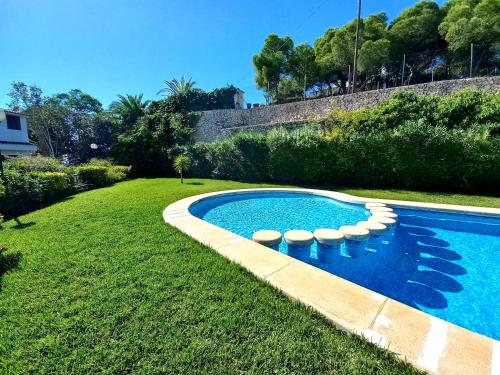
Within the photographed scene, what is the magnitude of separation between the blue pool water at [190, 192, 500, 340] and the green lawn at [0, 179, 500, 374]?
197 centimetres

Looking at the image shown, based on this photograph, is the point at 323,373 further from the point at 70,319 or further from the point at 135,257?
the point at 135,257

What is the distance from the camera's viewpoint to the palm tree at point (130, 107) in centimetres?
2220

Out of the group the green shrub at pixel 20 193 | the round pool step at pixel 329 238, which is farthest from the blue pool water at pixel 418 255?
the green shrub at pixel 20 193

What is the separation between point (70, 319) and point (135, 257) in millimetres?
1392

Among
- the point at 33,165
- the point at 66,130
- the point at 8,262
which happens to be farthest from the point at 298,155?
the point at 66,130

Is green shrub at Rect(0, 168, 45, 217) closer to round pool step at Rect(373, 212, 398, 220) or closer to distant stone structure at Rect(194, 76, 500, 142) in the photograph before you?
round pool step at Rect(373, 212, 398, 220)

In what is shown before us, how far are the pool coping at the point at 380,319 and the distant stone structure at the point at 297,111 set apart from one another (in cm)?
1435

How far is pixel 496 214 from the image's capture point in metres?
6.14

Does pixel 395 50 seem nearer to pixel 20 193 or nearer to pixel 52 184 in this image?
pixel 52 184

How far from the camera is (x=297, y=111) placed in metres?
18.6

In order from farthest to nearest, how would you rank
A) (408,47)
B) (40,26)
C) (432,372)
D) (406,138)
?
1. (408,47)
2. (406,138)
3. (40,26)
4. (432,372)

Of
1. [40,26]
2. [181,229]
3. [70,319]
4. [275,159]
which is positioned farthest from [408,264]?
[40,26]

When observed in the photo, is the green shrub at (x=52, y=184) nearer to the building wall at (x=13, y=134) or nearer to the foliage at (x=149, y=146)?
the foliage at (x=149, y=146)

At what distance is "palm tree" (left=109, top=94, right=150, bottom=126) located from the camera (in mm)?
22203
